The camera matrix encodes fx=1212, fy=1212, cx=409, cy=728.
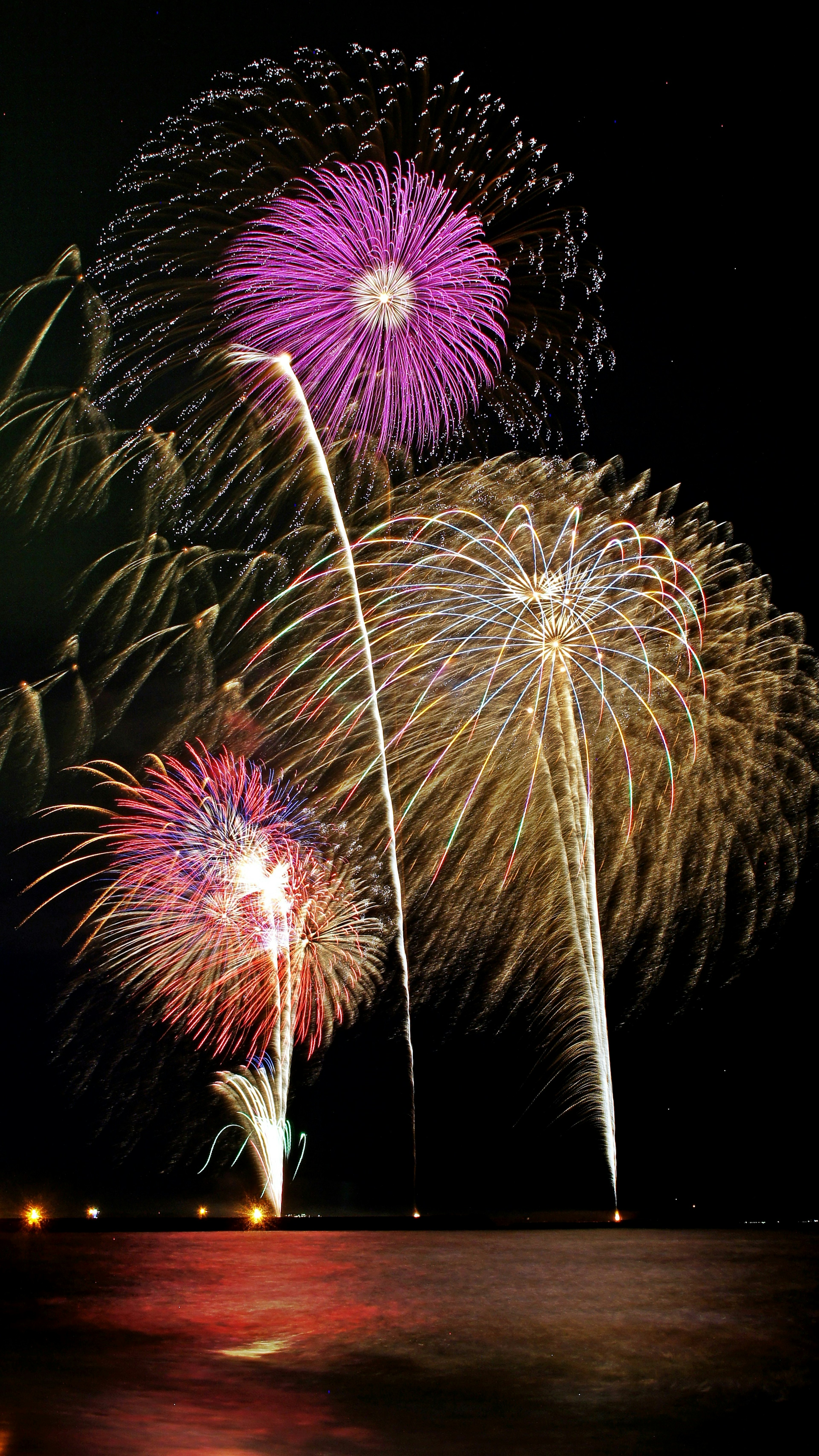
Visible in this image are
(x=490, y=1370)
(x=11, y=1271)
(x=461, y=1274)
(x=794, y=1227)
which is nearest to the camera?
(x=490, y=1370)

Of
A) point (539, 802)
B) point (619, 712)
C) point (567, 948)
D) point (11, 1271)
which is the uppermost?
point (619, 712)

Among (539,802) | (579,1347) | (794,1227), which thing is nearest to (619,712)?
(539,802)

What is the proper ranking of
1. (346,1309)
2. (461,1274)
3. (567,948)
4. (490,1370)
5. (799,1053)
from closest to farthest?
(490,1370)
(346,1309)
(461,1274)
(567,948)
(799,1053)

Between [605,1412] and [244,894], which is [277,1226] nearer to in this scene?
[244,894]

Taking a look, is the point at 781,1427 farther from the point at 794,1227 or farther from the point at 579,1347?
the point at 794,1227

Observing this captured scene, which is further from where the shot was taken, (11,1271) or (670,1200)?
(670,1200)

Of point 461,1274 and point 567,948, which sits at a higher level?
point 567,948

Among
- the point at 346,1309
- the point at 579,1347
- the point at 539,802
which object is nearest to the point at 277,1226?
the point at 539,802
